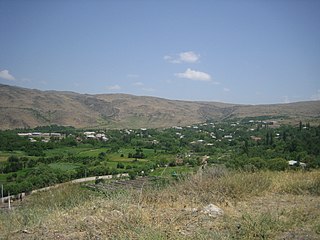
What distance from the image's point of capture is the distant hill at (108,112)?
112m

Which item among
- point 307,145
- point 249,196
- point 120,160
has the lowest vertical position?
point 120,160

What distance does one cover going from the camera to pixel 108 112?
150750 millimetres

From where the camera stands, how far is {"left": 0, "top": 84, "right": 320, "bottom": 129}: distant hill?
112250mm

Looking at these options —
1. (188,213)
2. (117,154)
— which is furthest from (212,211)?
(117,154)

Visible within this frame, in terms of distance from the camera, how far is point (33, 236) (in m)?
4.07

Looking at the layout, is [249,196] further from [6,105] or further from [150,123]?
[150,123]

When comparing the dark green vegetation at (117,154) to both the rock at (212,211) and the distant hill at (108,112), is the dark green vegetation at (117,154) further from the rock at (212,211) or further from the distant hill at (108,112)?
the distant hill at (108,112)

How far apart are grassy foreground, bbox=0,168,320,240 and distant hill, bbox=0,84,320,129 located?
331ft

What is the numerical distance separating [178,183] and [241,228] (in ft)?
8.88

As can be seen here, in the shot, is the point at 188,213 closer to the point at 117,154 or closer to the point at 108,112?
the point at 117,154

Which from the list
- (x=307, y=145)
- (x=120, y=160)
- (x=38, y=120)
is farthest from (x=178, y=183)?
(x=38, y=120)

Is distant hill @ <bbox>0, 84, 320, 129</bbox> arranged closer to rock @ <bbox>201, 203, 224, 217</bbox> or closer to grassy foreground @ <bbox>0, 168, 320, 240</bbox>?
grassy foreground @ <bbox>0, 168, 320, 240</bbox>

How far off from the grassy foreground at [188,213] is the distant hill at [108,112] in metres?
101

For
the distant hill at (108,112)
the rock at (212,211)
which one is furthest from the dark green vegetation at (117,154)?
the distant hill at (108,112)
